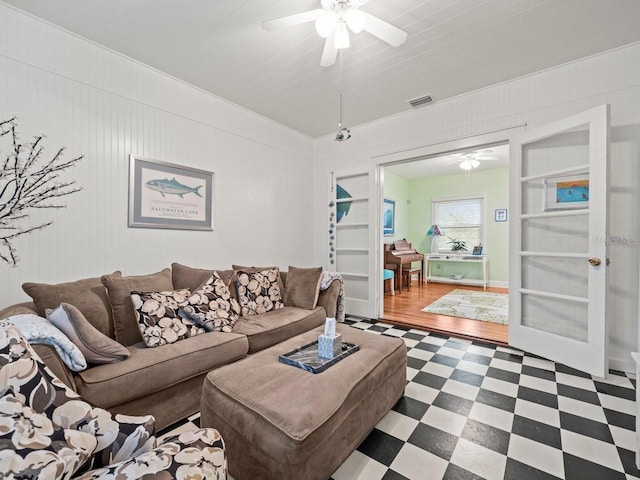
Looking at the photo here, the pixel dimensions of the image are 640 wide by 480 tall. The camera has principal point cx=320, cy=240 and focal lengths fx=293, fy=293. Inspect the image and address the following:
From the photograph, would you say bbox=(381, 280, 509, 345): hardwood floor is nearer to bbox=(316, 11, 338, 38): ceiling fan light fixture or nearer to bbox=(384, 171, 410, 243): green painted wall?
bbox=(384, 171, 410, 243): green painted wall

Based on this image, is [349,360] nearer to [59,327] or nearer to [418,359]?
[418,359]

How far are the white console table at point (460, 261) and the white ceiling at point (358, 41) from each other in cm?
425

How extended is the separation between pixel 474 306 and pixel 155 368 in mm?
4440

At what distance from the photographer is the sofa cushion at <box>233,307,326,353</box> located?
2334 millimetres

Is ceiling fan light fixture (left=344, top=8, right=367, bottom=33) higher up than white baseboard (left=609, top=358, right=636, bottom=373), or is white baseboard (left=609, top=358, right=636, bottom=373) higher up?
ceiling fan light fixture (left=344, top=8, right=367, bottom=33)

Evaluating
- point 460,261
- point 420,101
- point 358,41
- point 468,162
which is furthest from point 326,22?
point 460,261

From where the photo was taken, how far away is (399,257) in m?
5.86

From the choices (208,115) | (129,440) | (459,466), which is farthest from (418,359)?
(208,115)

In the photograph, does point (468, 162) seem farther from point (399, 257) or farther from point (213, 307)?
point (213, 307)

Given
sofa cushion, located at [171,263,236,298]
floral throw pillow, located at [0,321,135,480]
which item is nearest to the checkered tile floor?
floral throw pillow, located at [0,321,135,480]

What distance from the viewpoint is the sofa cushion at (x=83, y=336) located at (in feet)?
5.15

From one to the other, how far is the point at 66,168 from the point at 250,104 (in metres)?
1.93

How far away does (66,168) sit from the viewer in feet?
7.29

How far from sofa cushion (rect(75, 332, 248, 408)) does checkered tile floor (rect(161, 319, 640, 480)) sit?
0.33 metres
